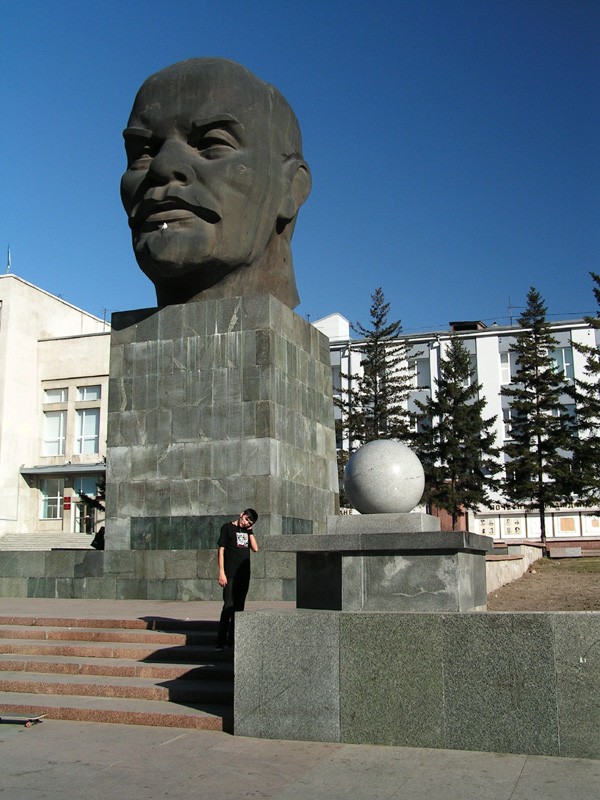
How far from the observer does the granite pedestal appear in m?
6.61

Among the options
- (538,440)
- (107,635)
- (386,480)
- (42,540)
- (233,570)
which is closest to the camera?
(386,480)

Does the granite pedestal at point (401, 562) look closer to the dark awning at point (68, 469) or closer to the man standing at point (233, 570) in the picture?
the man standing at point (233, 570)

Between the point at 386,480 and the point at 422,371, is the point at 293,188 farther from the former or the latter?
the point at 422,371

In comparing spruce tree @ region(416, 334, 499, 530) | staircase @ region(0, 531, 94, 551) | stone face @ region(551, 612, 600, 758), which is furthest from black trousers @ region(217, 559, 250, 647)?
staircase @ region(0, 531, 94, 551)

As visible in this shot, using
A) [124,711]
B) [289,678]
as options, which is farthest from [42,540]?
[289,678]

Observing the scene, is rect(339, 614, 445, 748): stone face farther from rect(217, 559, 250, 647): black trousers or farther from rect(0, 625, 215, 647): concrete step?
rect(0, 625, 215, 647): concrete step

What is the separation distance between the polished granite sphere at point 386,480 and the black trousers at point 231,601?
199 centimetres

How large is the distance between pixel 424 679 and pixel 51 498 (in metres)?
46.4

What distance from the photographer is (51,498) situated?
162 ft

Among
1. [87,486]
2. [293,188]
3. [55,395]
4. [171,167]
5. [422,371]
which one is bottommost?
[87,486]

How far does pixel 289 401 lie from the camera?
1467 cm

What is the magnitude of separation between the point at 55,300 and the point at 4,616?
44763 mm

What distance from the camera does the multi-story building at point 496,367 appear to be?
1875 inches

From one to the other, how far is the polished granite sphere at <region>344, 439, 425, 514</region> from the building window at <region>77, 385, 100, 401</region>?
140 feet
